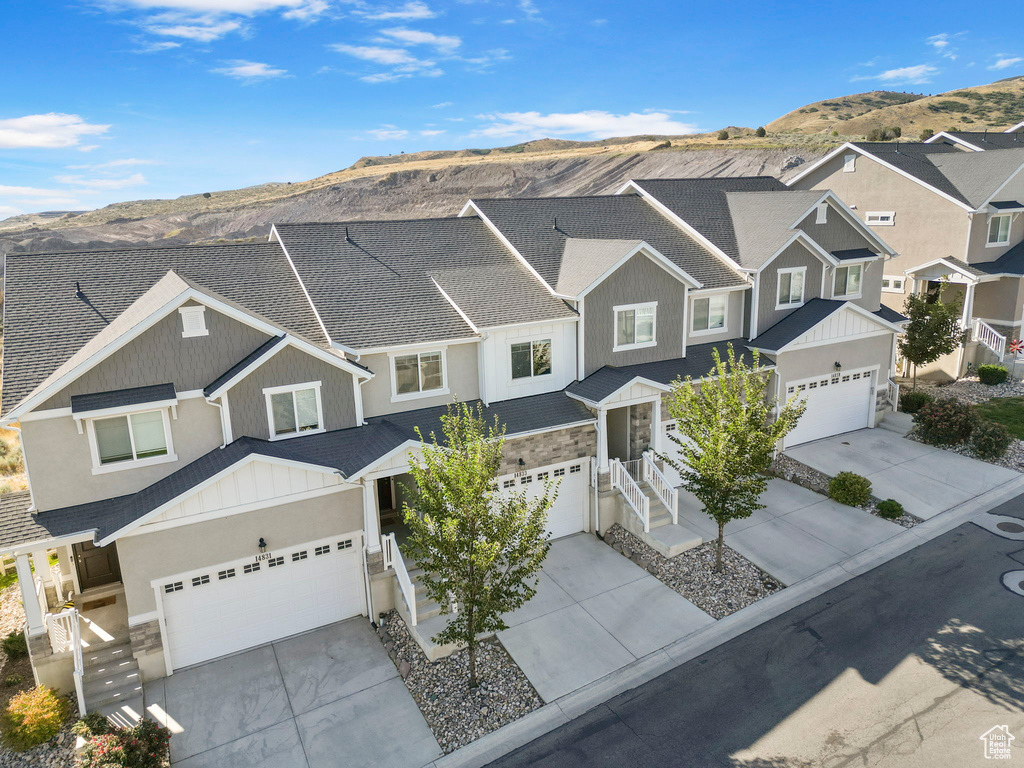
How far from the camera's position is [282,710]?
13070 millimetres

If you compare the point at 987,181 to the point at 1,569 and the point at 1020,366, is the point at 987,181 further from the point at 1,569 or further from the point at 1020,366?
the point at 1,569

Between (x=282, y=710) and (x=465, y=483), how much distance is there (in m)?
6.18

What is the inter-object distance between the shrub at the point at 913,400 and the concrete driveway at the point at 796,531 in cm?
944

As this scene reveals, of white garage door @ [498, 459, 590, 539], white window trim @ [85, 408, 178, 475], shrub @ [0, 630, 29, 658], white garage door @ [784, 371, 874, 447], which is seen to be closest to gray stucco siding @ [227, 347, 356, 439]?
white window trim @ [85, 408, 178, 475]

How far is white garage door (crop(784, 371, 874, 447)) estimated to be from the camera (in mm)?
23703

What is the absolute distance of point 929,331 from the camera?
86.7 feet

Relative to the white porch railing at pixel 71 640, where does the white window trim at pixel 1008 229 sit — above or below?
above

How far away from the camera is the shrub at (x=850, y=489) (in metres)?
19.8

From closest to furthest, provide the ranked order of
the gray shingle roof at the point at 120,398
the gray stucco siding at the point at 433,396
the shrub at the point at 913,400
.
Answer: the gray shingle roof at the point at 120,398, the gray stucco siding at the point at 433,396, the shrub at the point at 913,400

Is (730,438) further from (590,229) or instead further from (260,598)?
(590,229)

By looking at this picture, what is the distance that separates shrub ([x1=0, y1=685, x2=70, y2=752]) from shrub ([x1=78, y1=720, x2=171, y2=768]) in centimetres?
91

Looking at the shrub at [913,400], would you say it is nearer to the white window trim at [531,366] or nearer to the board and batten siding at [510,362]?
the board and batten siding at [510,362]

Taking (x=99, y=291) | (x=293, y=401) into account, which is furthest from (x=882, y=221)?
(x=99, y=291)

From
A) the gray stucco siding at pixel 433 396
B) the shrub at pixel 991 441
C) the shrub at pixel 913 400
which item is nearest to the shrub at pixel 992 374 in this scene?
the shrub at pixel 913 400
